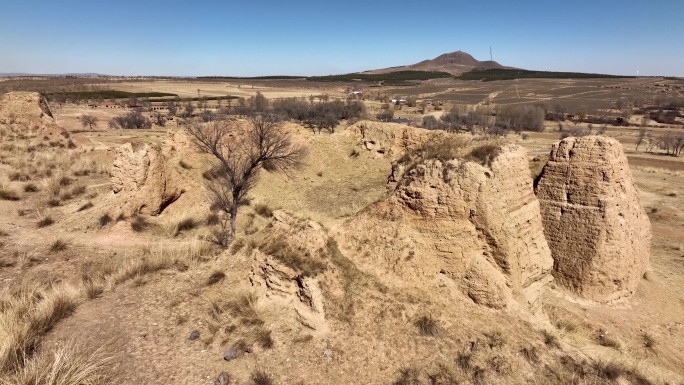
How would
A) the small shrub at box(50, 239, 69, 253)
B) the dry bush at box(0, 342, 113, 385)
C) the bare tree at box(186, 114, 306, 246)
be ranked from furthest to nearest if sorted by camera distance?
the bare tree at box(186, 114, 306, 246) < the small shrub at box(50, 239, 69, 253) < the dry bush at box(0, 342, 113, 385)

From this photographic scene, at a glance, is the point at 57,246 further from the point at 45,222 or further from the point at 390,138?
the point at 390,138

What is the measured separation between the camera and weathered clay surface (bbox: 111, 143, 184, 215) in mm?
16141

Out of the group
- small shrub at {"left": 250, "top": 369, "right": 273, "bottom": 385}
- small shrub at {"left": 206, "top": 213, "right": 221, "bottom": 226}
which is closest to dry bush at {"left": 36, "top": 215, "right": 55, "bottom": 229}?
small shrub at {"left": 206, "top": 213, "right": 221, "bottom": 226}

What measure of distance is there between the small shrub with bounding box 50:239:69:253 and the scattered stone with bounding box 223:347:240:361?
9.01 meters

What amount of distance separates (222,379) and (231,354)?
66 cm

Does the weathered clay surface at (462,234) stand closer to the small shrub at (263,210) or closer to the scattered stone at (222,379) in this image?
the scattered stone at (222,379)

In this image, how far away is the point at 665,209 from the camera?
26234 millimetres

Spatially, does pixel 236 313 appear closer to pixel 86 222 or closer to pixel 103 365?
pixel 103 365

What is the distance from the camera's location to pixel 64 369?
672 centimetres

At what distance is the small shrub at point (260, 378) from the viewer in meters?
7.61

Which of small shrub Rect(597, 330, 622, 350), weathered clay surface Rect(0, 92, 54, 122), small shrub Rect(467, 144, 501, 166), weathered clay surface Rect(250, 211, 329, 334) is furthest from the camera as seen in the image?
weathered clay surface Rect(0, 92, 54, 122)

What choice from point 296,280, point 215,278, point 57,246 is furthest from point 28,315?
point 296,280

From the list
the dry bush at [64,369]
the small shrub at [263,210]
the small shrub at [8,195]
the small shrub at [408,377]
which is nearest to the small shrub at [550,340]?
the small shrub at [408,377]

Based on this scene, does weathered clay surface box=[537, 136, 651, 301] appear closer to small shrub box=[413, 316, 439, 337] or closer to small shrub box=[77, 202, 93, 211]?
small shrub box=[413, 316, 439, 337]
